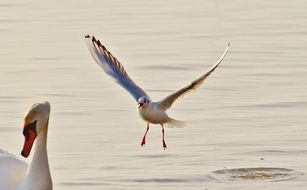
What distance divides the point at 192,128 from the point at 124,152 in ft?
3.91

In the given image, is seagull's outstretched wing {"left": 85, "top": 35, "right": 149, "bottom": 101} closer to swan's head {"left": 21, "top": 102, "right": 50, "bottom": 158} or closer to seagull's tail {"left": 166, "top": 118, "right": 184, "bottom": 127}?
seagull's tail {"left": 166, "top": 118, "right": 184, "bottom": 127}

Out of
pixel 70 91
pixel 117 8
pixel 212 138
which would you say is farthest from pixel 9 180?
pixel 117 8

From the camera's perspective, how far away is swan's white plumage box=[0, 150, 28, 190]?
10953 mm

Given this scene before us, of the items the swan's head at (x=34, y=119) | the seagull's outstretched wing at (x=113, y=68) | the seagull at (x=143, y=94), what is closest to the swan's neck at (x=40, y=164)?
the swan's head at (x=34, y=119)

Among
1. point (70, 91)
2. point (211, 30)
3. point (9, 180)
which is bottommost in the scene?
point (9, 180)

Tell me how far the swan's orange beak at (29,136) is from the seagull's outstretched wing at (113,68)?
4.28 meters

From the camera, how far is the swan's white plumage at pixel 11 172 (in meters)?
11.0

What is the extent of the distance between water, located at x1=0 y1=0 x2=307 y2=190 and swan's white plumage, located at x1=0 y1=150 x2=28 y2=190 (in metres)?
1.18

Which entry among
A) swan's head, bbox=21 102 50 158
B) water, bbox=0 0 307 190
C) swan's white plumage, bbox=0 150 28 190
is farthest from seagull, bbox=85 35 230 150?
swan's head, bbox=21 102 50 158

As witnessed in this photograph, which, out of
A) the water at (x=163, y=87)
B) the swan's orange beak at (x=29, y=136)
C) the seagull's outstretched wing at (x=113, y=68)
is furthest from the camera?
the seagull's outstretched wing at (x=113, y=68)

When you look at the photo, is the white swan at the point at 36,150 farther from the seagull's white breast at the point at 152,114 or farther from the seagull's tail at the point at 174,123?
the seagull's tail at the point at 174,123

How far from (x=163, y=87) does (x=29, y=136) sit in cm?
677

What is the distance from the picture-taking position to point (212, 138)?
14.1m

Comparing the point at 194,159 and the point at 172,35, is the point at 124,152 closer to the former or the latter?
the point at 194,159
